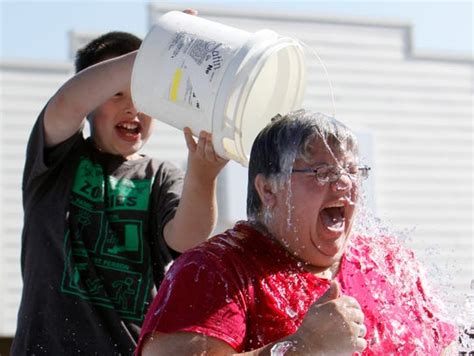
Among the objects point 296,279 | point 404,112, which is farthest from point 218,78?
point 404,112

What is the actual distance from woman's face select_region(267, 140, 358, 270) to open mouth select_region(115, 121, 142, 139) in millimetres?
916

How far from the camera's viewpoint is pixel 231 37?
2908mm

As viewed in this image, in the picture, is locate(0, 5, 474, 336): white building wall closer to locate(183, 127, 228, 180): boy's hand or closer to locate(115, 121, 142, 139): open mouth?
locate(115, 121, 142, 139): open mouth

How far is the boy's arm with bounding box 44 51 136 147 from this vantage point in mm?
3133

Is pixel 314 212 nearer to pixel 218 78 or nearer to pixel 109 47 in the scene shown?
pixel 218 78

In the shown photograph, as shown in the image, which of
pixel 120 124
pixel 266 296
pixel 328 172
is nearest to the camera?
pixel 266 296

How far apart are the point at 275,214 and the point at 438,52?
1217 cm

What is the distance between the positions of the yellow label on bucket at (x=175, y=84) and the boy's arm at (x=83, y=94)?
244 millimetres

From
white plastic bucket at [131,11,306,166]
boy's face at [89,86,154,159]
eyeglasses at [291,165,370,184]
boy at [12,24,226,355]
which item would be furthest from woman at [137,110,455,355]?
boy's face at [89,86,154,159]

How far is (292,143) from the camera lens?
251cm

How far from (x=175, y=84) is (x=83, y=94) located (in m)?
0.37

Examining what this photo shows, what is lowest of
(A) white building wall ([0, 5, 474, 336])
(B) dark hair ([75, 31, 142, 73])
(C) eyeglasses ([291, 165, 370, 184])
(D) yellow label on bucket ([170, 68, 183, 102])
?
(A) white building wall ([0, 5, 474, 336])

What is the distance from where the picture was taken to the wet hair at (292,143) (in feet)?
8.24

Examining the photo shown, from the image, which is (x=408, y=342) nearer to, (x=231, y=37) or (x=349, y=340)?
(x=349, y=340)
